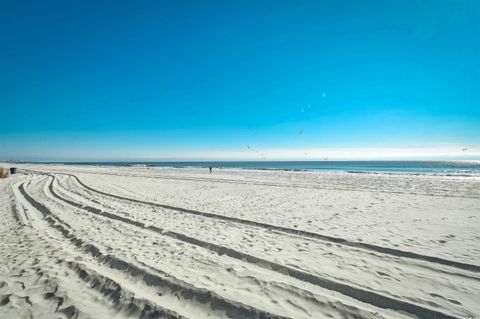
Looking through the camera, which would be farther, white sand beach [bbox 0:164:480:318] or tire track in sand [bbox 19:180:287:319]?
white sand beach [bbox 0:164:480:318]

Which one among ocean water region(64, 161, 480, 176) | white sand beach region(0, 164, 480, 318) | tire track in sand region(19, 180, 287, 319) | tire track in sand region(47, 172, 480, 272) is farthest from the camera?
ocean water region(64, 161, 480, 176)

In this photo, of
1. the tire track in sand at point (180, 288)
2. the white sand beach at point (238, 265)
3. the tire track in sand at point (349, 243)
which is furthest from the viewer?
the tire track in sand at point (349, 243)

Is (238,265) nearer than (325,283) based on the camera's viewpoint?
No

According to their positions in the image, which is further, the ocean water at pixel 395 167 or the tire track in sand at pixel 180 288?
the ocean water at pixel 395 167

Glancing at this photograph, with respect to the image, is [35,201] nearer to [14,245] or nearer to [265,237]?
[14,245]

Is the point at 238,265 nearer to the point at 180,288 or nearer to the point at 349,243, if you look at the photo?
the point at 180,288

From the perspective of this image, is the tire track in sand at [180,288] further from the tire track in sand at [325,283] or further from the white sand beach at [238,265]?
the tire track in sand at [325,283]

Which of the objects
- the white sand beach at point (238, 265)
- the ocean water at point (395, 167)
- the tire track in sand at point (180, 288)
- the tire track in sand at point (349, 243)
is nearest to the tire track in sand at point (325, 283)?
the white sand beach at point (238, 265)

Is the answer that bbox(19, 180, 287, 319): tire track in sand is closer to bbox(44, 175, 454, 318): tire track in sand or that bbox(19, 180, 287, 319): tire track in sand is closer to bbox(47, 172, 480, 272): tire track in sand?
bbox(44, 175, 454, 318): tire track in sand

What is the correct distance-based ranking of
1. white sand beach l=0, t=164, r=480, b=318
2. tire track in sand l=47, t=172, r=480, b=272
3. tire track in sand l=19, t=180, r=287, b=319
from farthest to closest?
tire track in sand l=47, t=172, r=480, b=272 → white sand beach l=0, t=164, r=480, b=318 → tire track in sand l=19, t=180, r=287, b=319

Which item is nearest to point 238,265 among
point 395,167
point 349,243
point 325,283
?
point 325,283

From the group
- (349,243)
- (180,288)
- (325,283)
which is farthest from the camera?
(349,243)

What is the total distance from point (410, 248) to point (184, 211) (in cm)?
780

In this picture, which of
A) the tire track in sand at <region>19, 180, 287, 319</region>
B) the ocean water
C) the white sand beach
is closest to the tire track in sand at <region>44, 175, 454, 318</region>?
the white sand beach
